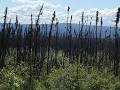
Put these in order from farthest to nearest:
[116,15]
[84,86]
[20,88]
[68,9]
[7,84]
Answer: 1. [68,9]
2. [116,15]
3. [84,86]
4. [20,88]
5. [7,84]

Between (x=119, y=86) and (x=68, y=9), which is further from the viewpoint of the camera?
(x=68, y=9)

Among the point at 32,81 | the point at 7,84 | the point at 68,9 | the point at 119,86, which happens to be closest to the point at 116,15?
the point at 68,9

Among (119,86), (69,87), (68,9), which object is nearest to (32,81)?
(69,87)

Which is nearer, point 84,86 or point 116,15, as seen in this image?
point 84,86

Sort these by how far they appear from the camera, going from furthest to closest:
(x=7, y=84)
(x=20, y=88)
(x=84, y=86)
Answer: (x=84, y=86), (x=20, y=88), (x=7, y=84)

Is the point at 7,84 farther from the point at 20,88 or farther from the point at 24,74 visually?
the point at 24,74

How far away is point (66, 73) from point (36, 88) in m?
6.12

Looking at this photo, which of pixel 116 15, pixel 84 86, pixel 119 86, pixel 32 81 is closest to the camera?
pixel 32 81

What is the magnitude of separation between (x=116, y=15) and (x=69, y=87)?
1812 inches

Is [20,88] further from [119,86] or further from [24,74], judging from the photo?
[119,86]

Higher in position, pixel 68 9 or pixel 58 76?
pixel 68 9

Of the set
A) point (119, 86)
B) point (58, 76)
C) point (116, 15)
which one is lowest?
point (119, 86)

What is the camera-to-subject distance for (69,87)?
36.0 metres

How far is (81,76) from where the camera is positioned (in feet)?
126
